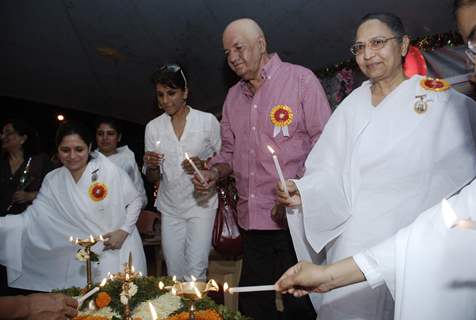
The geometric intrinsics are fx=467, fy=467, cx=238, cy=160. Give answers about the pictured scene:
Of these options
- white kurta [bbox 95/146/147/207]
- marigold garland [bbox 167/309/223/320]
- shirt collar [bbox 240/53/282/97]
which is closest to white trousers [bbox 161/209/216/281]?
white kurta [bbox 95/146/147/207]

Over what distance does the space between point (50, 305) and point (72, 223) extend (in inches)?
72.6

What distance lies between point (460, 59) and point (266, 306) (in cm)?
279

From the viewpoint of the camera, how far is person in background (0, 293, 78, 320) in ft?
5.92

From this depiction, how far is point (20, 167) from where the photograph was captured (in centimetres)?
441

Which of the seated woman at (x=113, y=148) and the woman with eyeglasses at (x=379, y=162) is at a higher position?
the seated woman at (x=113, y=148)

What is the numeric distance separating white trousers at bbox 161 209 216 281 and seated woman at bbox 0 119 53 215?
139 centimetres

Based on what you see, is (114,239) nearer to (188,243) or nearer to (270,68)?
(188,243)

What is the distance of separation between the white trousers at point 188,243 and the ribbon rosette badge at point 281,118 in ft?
3.72

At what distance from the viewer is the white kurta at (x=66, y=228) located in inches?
134

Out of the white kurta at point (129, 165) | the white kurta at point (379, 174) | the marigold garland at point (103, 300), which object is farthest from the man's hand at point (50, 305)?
the white kurta at point (129, 165)

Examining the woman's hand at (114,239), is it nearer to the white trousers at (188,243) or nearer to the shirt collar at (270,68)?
the white trousers at (188,243)

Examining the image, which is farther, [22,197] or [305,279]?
[22,197]

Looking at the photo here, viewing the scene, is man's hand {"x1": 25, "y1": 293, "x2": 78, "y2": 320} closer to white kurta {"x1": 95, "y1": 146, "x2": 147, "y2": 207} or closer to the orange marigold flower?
the orange marigold flower

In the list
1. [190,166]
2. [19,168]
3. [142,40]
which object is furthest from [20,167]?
[142,40]
